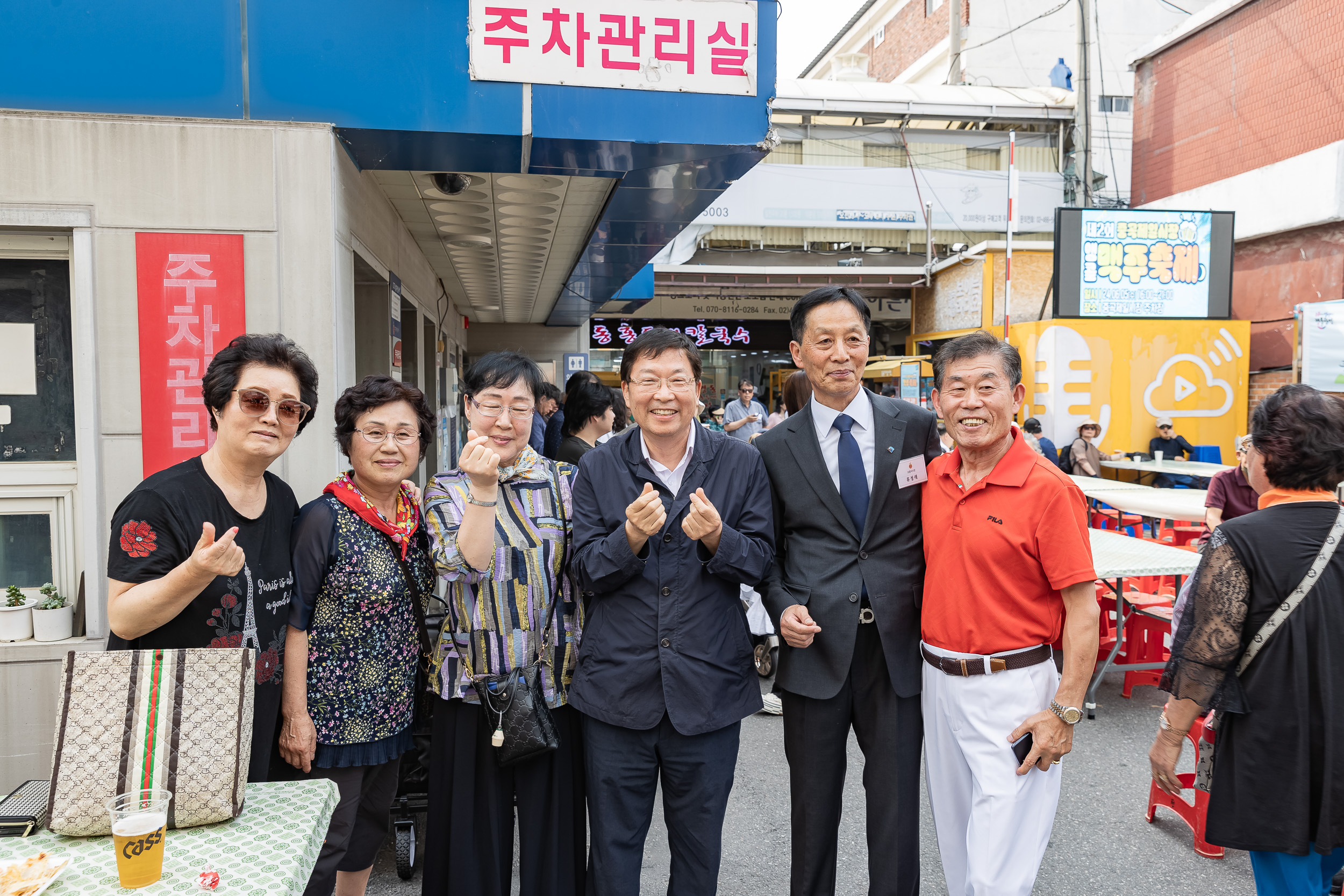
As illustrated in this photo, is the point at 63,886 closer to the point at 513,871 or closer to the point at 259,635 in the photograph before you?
the point at 259,635

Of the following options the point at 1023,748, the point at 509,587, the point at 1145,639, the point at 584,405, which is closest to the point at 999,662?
the point at 1023,748

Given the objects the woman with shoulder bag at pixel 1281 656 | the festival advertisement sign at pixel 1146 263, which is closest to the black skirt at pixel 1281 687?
the woman with shoulder bag at pixel 1281 656

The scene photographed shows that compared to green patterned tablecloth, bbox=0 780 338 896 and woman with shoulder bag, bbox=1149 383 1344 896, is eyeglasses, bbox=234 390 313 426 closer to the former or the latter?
green patterned tablecloth, bbox=0 780 338 896

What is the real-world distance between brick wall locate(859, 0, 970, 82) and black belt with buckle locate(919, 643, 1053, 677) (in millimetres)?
22779

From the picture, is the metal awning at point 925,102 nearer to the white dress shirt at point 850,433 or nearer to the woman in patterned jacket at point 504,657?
the white dress shirt at point 850,433

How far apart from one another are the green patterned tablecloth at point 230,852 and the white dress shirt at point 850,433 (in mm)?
1606

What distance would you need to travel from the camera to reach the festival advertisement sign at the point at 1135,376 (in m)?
12.7

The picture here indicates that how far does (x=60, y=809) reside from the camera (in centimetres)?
156

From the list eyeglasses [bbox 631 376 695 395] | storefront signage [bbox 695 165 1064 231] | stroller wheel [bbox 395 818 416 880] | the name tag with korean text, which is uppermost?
storefront signage [bbox 695 165 1064 231]

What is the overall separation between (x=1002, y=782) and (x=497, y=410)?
1.71 m

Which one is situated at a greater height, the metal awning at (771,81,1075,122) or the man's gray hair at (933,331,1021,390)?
the metal awning at (771,81,1075,122)

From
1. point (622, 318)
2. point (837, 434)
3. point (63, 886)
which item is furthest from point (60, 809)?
point (622, 318)

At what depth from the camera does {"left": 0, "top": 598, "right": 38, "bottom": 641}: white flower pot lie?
9.59 ft

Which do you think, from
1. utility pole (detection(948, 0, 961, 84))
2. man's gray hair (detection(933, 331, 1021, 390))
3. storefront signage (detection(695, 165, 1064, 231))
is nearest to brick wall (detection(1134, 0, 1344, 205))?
storefront signage (detection(695, 165, 1064, 231))
